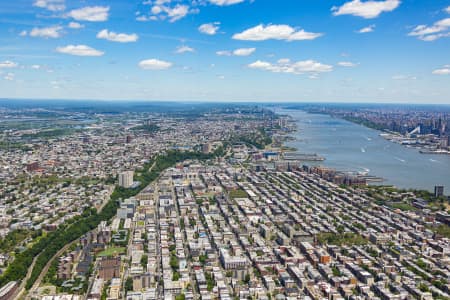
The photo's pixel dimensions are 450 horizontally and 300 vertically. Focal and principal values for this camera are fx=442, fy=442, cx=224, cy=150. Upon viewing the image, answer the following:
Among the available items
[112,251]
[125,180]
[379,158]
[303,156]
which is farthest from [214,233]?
[379,158]

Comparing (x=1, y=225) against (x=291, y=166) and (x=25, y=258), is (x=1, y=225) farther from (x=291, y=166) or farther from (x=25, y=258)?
(x=291, y=166)

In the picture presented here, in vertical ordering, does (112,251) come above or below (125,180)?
below

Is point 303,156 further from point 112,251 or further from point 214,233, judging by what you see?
point 112,251

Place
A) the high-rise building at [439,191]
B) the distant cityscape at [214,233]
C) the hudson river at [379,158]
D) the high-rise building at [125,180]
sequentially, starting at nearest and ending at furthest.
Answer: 1. the distant cityscape at [214,233]
2. the high-rise building at [439,191]
3. the high-rise building at [125,180]
4. the hudson river at [379,158]

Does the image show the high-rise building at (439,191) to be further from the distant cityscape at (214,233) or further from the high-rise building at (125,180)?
the high-rise building at (125,180)

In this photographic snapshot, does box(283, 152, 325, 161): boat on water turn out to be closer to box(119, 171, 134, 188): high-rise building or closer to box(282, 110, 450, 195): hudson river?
box(282, 110, 450, 195): hudson river

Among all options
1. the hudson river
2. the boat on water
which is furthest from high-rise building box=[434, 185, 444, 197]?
the boat on water

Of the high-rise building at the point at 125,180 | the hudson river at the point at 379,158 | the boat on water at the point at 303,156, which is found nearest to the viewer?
the high-rise building at the point at 125,180

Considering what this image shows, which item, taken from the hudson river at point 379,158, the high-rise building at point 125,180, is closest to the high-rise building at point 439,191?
the hudson river at point 379,158
